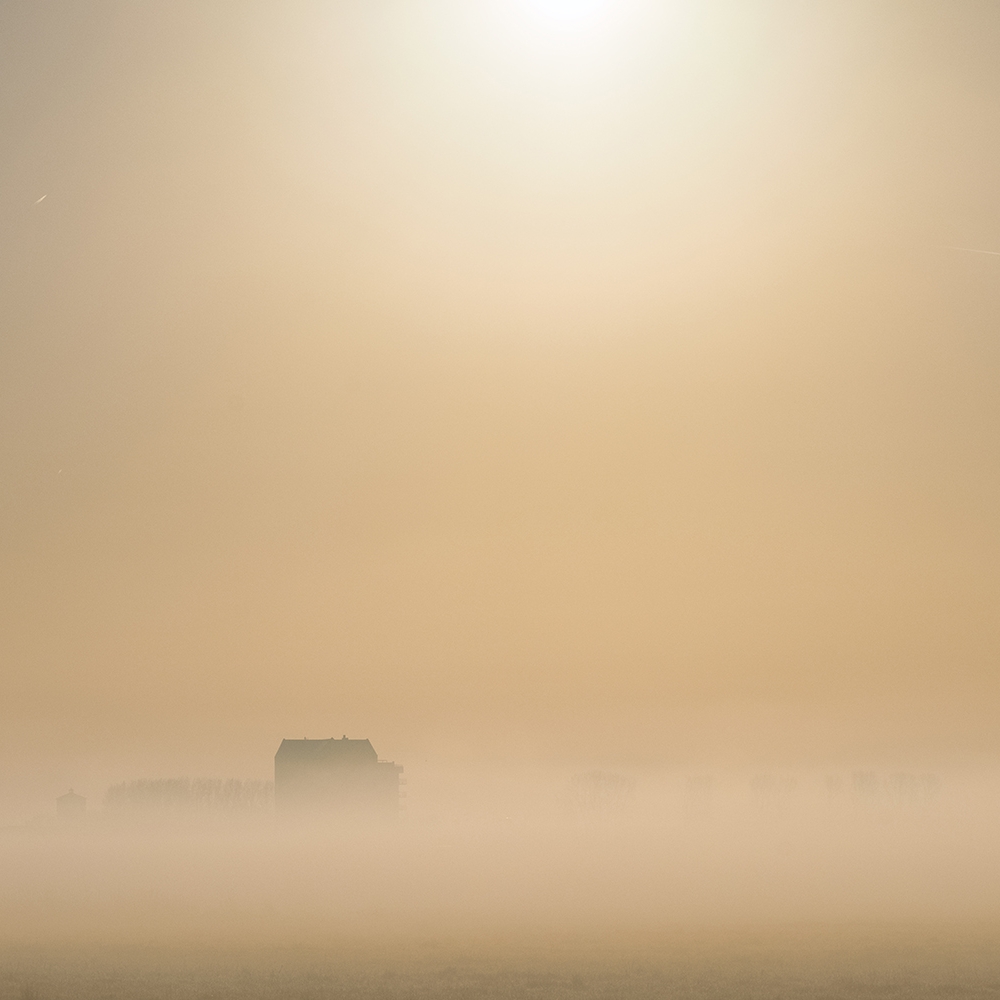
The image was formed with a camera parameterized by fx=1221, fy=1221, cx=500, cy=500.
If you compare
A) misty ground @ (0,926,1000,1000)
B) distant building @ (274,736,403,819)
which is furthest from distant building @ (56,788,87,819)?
misty ground @ (0,926,1000,1000)

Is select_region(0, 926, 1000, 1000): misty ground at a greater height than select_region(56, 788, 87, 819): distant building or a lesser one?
lesser

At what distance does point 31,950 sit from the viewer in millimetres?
Answer: 43344

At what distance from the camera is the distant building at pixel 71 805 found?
5261 inches

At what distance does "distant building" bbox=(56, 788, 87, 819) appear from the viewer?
133625 mm

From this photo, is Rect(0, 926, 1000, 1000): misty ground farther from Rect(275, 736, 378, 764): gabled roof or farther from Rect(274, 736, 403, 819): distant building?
Rect(275, 736, 378, 764): gabled roof

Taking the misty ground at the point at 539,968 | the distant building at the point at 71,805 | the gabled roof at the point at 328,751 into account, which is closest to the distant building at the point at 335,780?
the gabled roof at the point at 328,751

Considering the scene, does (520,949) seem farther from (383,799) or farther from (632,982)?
(383,799)

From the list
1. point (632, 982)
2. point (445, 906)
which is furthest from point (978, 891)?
point (632, 982)

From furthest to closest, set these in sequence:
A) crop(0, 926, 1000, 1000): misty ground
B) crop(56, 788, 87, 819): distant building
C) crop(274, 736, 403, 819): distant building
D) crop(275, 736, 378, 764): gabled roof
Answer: crop(56, 788, 87, 819): distant building → crop(275, 736, 378, 764): gabled roof → crop(274, 736, 403, 819): distant building → crop(0, 926, 1000, 1000): misty ground

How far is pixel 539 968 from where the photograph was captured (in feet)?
122

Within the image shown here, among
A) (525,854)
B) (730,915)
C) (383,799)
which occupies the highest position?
(383,799)

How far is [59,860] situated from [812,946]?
7305 cm

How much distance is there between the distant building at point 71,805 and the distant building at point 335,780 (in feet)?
113

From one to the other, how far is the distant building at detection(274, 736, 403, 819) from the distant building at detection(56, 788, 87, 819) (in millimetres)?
34505
